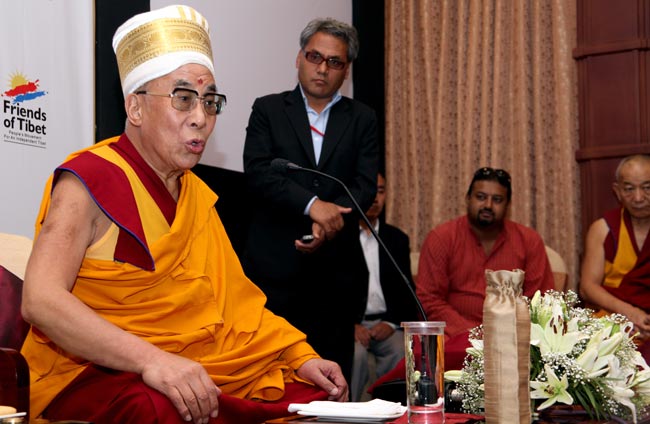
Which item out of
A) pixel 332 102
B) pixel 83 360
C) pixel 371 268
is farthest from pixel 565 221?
pixel 83 360

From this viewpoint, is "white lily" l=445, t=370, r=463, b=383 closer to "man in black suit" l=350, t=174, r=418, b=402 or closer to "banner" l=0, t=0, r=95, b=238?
"banner" l=0, t=0, r=95, b=238

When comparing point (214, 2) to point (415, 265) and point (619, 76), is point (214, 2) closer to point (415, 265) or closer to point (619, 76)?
point (415, 265)

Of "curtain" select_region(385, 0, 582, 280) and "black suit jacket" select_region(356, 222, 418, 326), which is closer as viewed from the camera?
"black suit jacket" select_region(356, 222, 418, 326)

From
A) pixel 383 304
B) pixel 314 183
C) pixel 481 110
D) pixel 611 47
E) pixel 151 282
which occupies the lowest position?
pixel 383 304

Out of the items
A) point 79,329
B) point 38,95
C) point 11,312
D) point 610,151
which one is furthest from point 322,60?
point 610,151

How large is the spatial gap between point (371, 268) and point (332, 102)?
170 cm

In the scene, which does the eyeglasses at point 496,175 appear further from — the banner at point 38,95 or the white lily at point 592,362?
the white lily at point 592,362

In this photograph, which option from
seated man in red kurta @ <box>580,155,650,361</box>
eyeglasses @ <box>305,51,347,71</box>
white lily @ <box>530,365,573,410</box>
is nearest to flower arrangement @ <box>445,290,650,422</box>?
white lily @ <box>530,365,573,410</box>

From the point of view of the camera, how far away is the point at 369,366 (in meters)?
5.05

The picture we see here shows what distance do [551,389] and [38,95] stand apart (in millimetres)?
2422

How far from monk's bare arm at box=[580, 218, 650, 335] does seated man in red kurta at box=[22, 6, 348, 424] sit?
276 centimetres

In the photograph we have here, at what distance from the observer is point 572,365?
6.41 ft

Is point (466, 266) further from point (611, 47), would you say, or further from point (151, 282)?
point (151, 282)

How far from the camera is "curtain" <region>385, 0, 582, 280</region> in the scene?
5.90m
